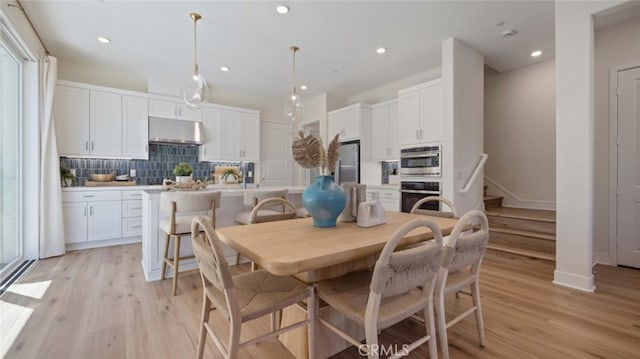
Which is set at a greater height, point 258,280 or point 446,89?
point 446,89

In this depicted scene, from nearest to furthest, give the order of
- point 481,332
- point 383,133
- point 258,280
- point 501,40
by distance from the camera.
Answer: point 258,280, point 481,332, point 501,40, point 383,133

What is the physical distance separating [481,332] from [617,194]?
116 inches

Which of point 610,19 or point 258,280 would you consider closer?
point 258,280

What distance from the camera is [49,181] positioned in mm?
3514

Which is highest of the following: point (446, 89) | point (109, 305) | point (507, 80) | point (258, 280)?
point (507, 80)

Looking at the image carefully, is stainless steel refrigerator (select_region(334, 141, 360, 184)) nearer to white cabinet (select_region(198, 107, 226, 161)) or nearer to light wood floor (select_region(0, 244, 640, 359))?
white cabinet (select_region(198, 107, 226, 161))

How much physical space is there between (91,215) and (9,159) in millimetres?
1189

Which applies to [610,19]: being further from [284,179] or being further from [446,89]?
[284,179]

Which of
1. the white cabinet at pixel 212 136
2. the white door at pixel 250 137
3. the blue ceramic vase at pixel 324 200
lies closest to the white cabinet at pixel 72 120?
the white cabinet at pixel 212 136

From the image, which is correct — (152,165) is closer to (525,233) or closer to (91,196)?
(91,196)

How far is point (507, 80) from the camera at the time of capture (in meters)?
4.75

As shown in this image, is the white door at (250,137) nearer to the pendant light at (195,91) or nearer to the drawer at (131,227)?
the drawer at (131,227)

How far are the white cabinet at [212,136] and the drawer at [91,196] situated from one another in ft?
5.07

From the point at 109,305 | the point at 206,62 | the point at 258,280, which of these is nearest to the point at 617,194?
the point at 258,280
